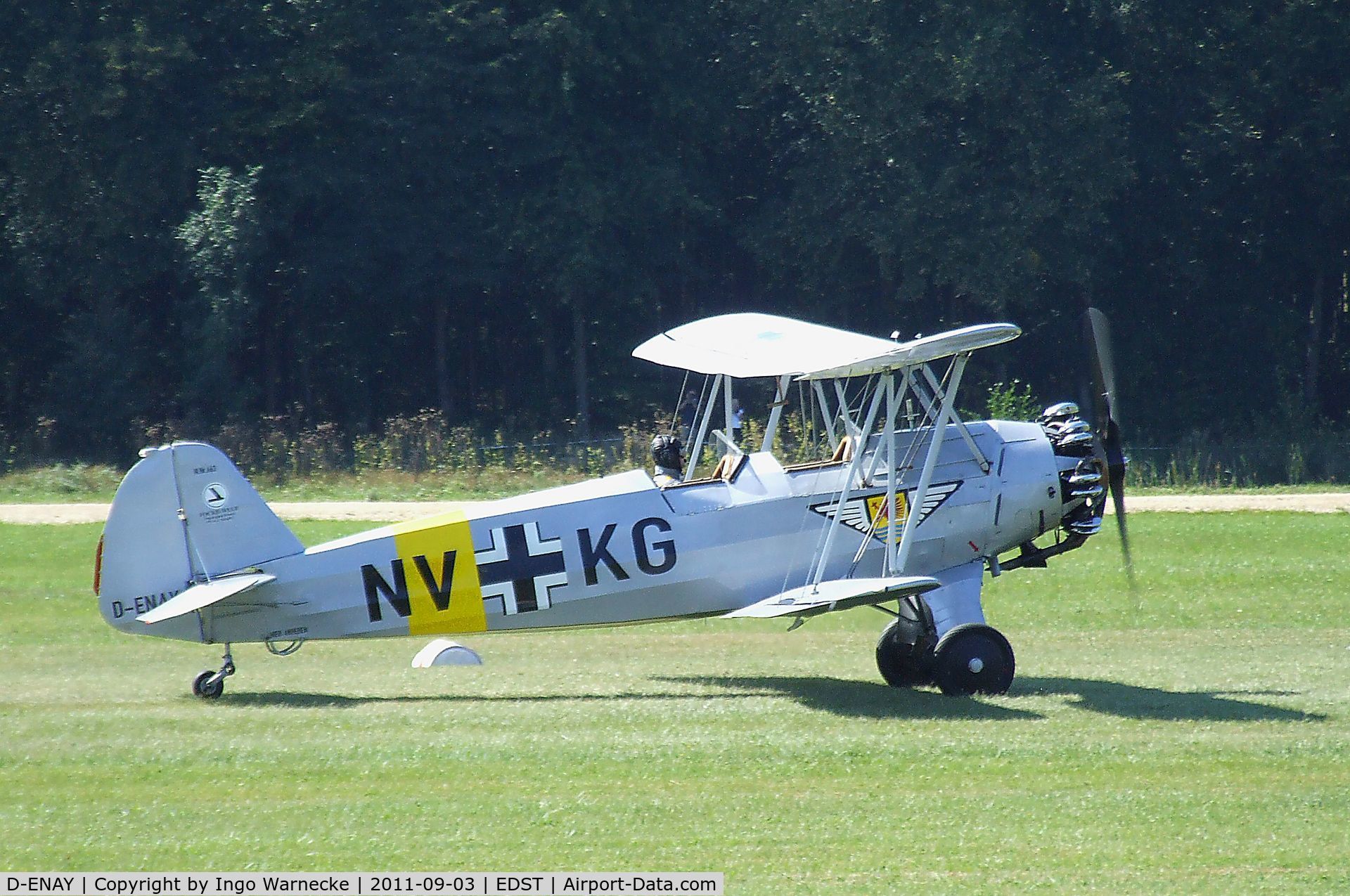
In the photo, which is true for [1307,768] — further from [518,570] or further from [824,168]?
[824,168]

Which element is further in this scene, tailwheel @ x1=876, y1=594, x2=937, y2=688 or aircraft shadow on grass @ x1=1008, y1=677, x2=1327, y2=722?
tailwheel @ x1=876, y1=594, x2=937, y2=688

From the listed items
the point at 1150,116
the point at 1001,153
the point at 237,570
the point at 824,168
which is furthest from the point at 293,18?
the point at 237,570

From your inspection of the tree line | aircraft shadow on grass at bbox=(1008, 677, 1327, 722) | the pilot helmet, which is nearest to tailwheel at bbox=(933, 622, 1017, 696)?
aircraft shadow on grass at bbox=(1008, 677, 1327, 722)

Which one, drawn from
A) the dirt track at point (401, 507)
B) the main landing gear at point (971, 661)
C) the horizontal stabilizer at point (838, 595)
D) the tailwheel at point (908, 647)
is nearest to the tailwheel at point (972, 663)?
the main landing gear at point (971, 661)

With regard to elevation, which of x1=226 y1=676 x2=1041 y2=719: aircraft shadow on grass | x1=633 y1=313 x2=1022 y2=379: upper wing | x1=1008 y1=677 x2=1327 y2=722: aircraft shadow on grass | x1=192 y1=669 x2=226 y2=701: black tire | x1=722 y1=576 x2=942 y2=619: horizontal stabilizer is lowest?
x1=1008 y1=677 x2=1327 y2=722: aircraft shadow on grass

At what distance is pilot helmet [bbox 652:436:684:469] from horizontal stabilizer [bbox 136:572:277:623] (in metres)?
3.33

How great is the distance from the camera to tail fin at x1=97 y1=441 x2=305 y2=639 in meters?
10.3

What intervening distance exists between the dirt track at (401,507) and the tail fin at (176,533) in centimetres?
1071

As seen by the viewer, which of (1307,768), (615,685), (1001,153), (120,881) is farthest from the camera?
(1001,153)

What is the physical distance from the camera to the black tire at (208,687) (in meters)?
10.5

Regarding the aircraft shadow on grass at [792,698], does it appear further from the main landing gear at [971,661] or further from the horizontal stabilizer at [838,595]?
the horizontal stabilizer at [838,595]

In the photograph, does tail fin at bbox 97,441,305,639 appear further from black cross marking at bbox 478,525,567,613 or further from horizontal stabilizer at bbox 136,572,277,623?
black cross marking at bbox 478,525,567,613

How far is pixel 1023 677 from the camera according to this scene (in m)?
11.6

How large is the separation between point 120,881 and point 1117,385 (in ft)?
103
